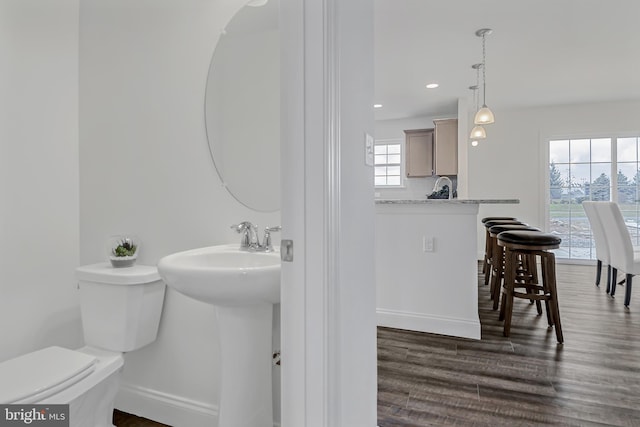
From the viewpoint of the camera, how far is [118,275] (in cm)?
172

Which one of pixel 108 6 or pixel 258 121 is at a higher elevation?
pixel 108 6

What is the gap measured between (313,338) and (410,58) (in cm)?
399

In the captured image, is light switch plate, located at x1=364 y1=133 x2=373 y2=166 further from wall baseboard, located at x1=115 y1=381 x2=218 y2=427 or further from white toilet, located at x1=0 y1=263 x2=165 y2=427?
wall baseboard, located at x1=115 y1=381 x2=218 y2=427

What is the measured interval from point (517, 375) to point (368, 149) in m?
1.77

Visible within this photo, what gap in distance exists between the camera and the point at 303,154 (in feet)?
3.39

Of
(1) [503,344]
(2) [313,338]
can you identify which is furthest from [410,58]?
(2) [313,338]

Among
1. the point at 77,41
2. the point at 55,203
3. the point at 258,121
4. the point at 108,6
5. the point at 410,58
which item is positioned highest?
the point at 410,58

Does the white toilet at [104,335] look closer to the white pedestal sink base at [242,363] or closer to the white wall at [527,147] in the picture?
the white pedestal sink base at [242,363]

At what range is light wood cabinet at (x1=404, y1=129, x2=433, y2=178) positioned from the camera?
6688 millimetres

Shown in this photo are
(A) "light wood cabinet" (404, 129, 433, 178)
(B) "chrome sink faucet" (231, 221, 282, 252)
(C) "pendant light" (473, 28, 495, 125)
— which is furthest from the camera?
(A) "light wood cabinet" (404, 129, 433, 178)

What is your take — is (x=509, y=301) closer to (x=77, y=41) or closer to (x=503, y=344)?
(x=503, y=344)

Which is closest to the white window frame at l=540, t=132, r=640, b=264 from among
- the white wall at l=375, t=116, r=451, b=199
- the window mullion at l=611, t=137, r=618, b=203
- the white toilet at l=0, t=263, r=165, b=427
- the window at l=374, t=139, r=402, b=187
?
the window mullion at l=611, t=137, r=618, b=203

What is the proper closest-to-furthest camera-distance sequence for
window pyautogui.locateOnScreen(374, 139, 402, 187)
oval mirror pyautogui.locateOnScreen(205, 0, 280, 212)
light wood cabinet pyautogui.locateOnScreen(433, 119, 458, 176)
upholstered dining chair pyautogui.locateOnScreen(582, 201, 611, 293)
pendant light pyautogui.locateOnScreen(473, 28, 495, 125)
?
1. oval mirror pyautogui.locateOnScreen(205, 0, 280, 212)
2. pendant light pyautogui.locateOnScreen(473, 28, 495, 125)
3. upholstered dining chair pyautogui.locateOnScreen(582, 201, 611, 293)
4. light wood cabinet pyautogui.locateOnScreen(433, 119, 458, 176)
5. window pyautogui.locateOnScreen(374, 139, 402, 187)

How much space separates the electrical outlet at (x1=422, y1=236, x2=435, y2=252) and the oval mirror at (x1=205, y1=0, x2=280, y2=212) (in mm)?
1739
